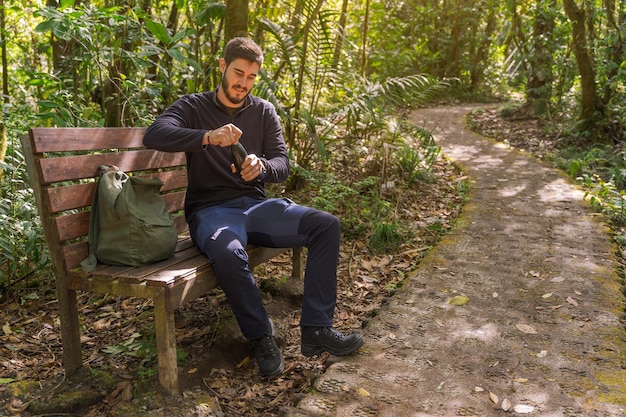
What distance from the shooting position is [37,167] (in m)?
2.72

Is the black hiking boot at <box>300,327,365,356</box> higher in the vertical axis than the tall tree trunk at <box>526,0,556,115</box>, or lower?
lower

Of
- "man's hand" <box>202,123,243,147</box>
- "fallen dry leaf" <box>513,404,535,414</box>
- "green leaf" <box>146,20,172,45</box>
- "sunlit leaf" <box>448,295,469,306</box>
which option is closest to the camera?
"fallen dry leaf" <box>513,404,535,414</box>

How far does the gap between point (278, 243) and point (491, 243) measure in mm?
2302

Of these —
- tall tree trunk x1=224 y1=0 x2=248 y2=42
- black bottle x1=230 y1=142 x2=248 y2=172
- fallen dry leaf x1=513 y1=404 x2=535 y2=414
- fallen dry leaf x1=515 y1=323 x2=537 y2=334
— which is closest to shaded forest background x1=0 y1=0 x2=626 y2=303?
tall tree trunk x1=224 y1=0 x2=248 y2=42

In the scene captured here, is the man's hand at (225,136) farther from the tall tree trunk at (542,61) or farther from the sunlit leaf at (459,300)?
the tall tree trunk at (542,61)

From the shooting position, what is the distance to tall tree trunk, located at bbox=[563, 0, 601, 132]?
8961 millimetres

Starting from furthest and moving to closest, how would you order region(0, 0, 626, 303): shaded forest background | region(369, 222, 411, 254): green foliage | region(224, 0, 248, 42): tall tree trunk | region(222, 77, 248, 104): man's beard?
region(224, 0, 248, 42): tall tree trunk, region(369, 222, 411, 254): green foliage, region(0, 0, 626, 303): shaded forest background, region(222, 77, 248, 104): man's beard

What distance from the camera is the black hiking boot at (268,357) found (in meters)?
2.99

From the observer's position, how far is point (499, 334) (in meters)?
3.32

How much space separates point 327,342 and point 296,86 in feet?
Answer: 12.7

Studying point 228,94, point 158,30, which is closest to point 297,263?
point 228,94

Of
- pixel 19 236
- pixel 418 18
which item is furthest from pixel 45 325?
pixel 418 18

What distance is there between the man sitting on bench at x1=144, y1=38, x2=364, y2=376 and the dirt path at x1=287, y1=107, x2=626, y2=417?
14.2 inches

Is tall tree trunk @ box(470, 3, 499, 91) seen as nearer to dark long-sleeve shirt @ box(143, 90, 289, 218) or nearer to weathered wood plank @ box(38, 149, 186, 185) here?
dark long-sleeve shirt @ box(143, 90, 289, 218)
